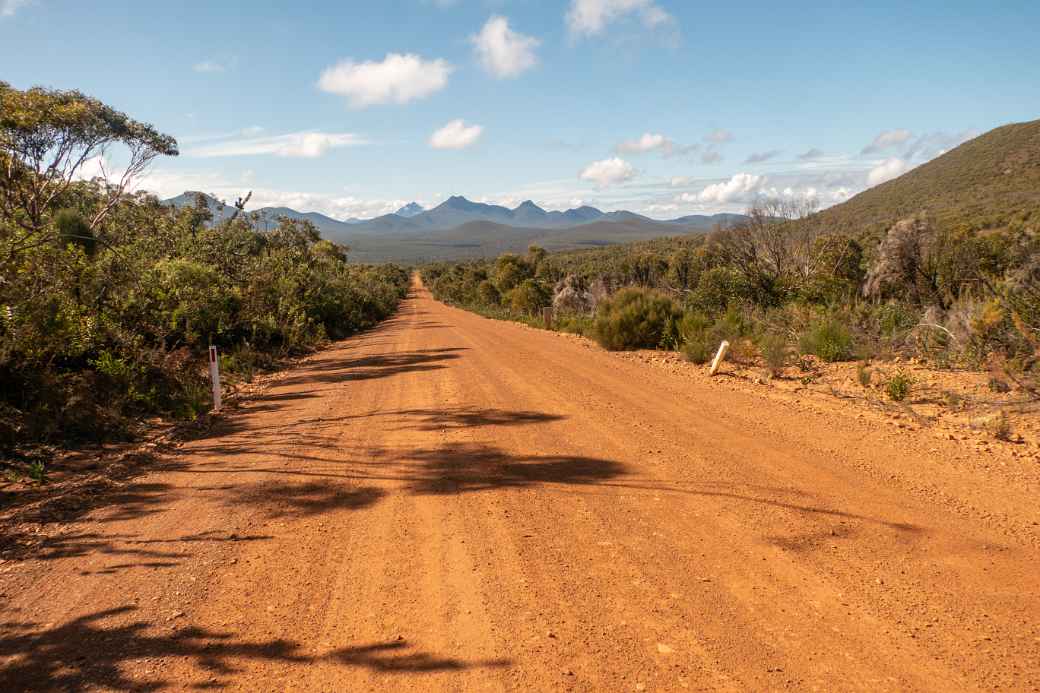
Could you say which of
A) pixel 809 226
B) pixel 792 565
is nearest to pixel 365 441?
pixel 792 565

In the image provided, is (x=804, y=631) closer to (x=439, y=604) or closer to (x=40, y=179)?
(x=439, y=604)

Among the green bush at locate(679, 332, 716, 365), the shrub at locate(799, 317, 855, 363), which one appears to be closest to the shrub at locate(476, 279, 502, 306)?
the green bush at locate(679, 332, 716, 365)

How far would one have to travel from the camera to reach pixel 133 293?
1138 centimetres

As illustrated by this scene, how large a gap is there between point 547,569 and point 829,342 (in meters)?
10.4

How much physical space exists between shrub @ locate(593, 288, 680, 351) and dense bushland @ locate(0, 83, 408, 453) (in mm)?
8963

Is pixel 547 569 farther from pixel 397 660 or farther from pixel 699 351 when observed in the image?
pixel 699 351

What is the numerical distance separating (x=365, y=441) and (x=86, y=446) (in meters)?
3.16

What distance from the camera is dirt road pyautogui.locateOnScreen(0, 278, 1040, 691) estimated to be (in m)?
3.23

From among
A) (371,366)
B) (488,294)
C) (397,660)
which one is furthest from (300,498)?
(488,294)

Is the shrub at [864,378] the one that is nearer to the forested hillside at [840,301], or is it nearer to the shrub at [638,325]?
the forested hillside at [840,301]

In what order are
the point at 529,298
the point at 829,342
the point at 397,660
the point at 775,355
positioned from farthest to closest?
the point at 529,298
the point at 829,342
the point at 775,355
the point at 397,660

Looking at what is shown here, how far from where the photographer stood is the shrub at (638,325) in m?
17.9

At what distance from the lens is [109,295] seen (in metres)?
10.9

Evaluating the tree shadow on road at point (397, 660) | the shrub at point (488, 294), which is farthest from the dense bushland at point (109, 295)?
the shrub at point (488, 294)
